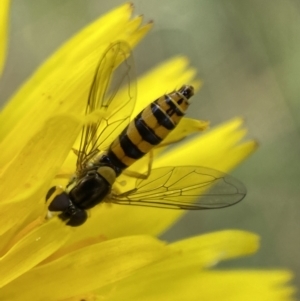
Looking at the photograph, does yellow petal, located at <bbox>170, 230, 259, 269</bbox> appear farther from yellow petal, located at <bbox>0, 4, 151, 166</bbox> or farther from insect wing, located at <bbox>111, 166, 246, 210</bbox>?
yellow petal, located at <bbox>0, 4, 151, 166</bbox>

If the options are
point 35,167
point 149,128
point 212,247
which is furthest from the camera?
point 212,247

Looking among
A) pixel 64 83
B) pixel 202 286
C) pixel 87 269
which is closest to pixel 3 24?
pixel 64 83

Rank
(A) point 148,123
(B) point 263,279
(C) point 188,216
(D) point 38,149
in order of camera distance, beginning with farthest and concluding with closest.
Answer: (C) point 188,216
(B) point 263,279
(A) point 148,123
(D) point 38,149

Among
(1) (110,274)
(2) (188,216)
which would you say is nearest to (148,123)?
(1) (110,274)

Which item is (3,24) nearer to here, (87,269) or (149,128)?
(149,128)

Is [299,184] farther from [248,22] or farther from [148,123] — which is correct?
[148,123]

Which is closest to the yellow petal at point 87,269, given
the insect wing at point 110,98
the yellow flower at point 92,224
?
the yellow flower at point 92,224

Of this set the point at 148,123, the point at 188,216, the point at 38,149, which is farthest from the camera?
the point at 188,216

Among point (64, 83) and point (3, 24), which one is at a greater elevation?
point (3, 24)
